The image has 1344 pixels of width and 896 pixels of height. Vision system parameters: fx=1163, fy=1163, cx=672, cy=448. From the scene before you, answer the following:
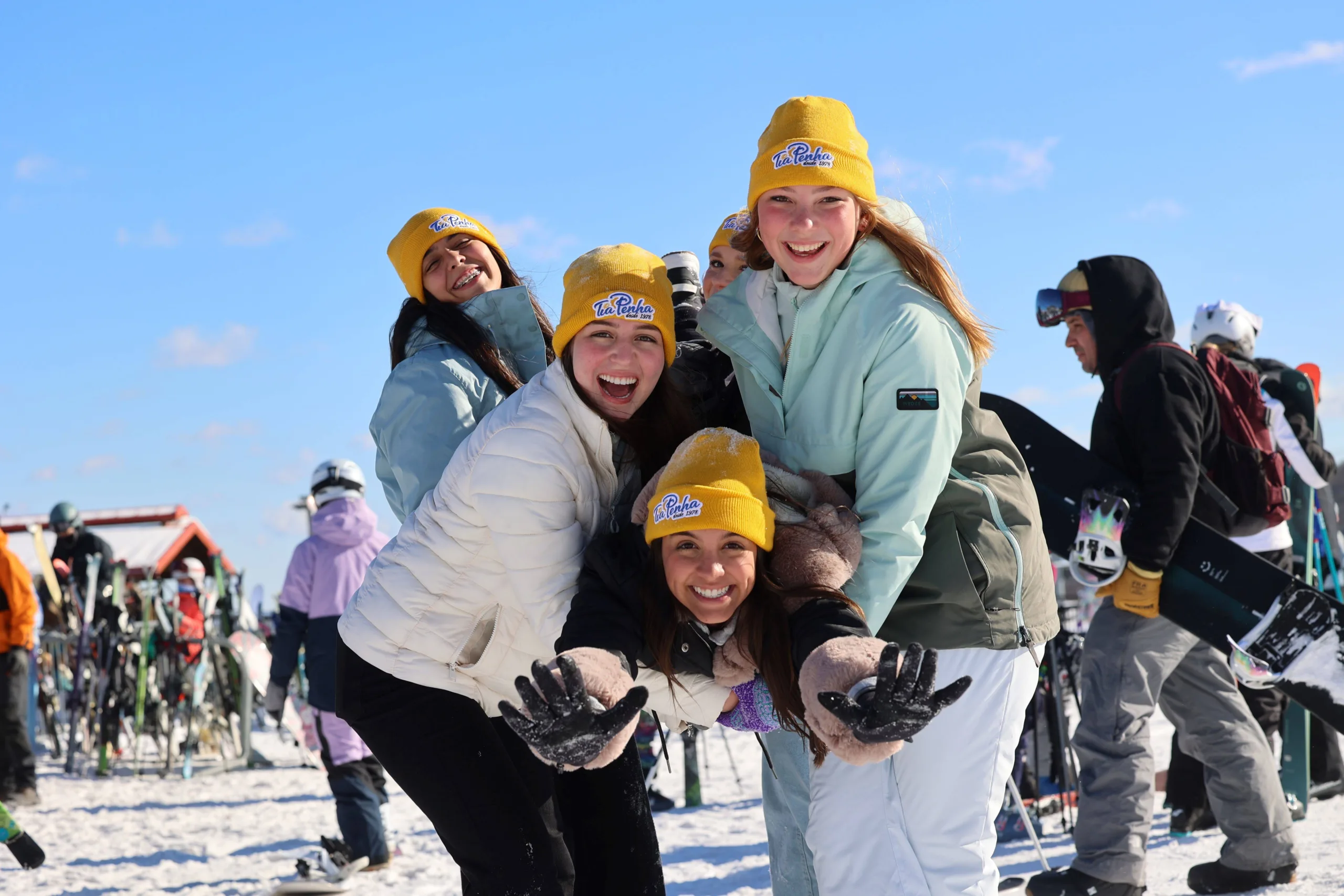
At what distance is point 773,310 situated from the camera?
2.58m

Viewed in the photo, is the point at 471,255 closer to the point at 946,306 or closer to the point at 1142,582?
the point at 946,306

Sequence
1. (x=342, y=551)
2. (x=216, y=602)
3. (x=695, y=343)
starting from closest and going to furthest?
(x=695, y=343) → (x=342, y=551) → (x=216, y=602)

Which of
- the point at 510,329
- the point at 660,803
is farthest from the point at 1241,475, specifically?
the point at 660,803

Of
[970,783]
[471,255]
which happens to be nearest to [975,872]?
[970,783]

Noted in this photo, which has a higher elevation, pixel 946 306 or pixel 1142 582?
pixel 946 306

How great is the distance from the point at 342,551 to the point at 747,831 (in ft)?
9.28

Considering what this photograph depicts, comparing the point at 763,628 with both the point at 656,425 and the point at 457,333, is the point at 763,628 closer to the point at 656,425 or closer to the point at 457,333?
the point at 656,425

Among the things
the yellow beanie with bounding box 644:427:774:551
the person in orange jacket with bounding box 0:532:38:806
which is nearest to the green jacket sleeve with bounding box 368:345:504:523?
the yellow beanie with bounding box 644:427:774:551

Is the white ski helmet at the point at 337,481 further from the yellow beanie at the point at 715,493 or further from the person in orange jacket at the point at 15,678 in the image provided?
the yellow beanie at the point at 715,493

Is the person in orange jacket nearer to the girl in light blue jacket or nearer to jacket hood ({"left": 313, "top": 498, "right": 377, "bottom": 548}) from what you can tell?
jacket hood ({"left": 313, "top": 498, "right": 377, "bottom": 548})

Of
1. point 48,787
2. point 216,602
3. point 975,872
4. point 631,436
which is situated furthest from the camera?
point 216,602

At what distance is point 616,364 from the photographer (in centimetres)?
259

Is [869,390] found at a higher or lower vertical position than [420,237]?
lower

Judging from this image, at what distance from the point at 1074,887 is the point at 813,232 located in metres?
2.78
